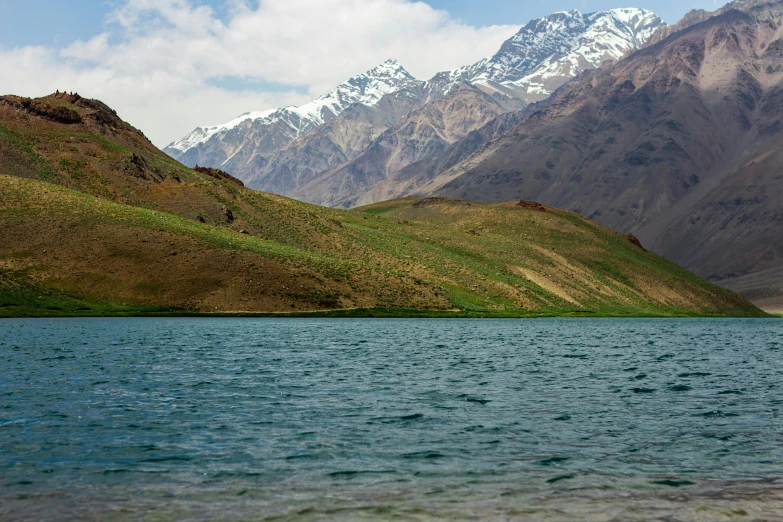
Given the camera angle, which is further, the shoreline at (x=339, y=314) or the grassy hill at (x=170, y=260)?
the grassy hill at (x=170, y=260)

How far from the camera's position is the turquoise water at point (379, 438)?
20.2 m

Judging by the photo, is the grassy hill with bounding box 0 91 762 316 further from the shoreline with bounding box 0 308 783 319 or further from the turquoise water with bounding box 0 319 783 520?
the turquoise water with bounding box 0 319 783 520

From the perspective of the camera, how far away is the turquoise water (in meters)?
20.2

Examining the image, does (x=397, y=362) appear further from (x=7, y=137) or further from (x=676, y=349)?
(x=7, y=137)

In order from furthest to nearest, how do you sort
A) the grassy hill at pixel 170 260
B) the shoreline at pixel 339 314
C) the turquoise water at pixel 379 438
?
the grassy hill at pixel 170 260
the shoreline at pixel 339 314
the turquoise water at pixel 379 438

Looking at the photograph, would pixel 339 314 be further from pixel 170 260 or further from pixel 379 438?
pixel 379 438

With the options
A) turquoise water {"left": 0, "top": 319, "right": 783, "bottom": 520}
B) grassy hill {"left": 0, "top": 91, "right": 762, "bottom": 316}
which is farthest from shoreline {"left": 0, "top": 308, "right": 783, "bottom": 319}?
turquoise water {"left": 0, "top": 319, "right": 783, "bottom": 520}

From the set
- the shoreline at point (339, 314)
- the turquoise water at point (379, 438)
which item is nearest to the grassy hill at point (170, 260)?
the shoreline at point (339, 314)

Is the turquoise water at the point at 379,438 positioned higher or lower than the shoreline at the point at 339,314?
lower

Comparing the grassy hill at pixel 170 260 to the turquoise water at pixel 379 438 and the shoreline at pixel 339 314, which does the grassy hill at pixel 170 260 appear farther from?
the turquoise water at pixel 379 438

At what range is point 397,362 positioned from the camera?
6028 centimetres

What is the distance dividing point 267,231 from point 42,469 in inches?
6792

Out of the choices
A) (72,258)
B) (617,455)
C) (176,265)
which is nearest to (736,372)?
(617,455)

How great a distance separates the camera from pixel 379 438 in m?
28.6
